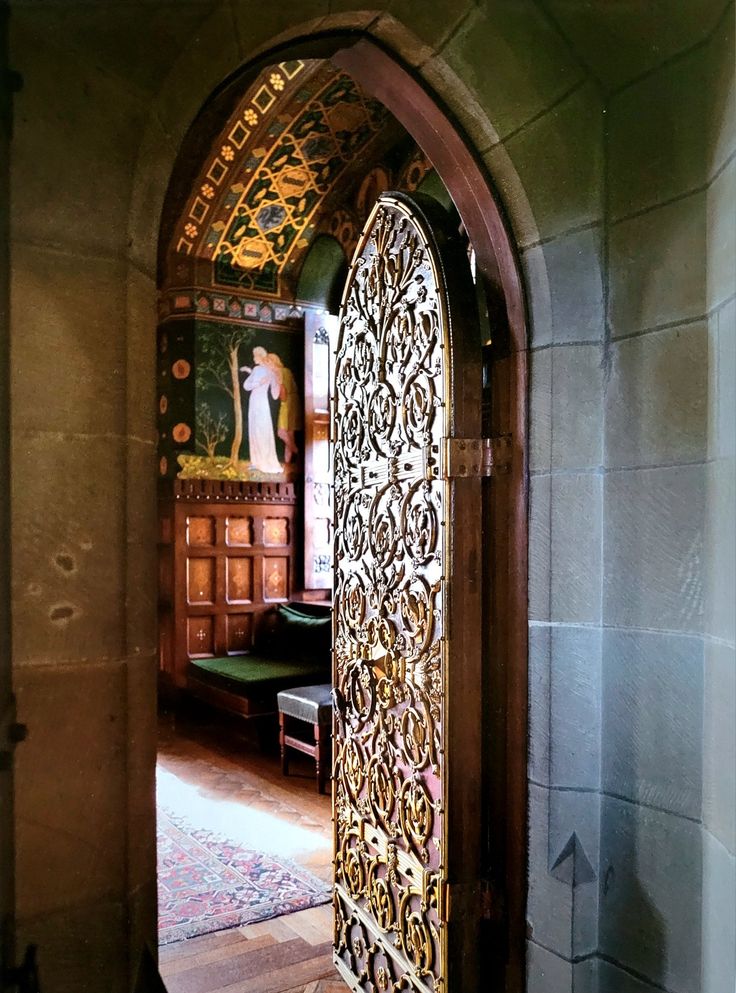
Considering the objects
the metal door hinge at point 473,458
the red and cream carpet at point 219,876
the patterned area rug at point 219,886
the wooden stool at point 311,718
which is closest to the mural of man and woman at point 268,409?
the wooden stool at point 311,718

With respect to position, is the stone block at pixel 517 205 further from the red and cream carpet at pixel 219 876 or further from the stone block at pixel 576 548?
the red and cream carpet at pixel 219 876

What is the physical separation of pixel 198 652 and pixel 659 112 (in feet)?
17.4

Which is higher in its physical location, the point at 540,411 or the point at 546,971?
the point at 540,411

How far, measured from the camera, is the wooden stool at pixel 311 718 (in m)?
4.55

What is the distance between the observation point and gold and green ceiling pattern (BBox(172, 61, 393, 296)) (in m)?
4.95

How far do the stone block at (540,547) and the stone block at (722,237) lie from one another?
0.58 meters

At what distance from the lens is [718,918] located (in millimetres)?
1528

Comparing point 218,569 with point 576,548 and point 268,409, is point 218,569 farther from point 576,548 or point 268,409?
point 576,548

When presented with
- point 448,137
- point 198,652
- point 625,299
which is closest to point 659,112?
point 625,299

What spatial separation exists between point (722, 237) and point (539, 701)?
112cm

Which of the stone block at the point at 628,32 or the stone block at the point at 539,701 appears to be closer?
the stone block at the point at 628,32

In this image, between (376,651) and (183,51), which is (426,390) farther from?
(183,51)

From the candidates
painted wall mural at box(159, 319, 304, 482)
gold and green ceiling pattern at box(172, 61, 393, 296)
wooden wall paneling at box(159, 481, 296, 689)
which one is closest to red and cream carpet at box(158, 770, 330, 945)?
wooden wall paneling at box(159, 481, 296, 689)

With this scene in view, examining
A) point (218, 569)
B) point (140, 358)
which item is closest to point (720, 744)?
point (140, 358)
